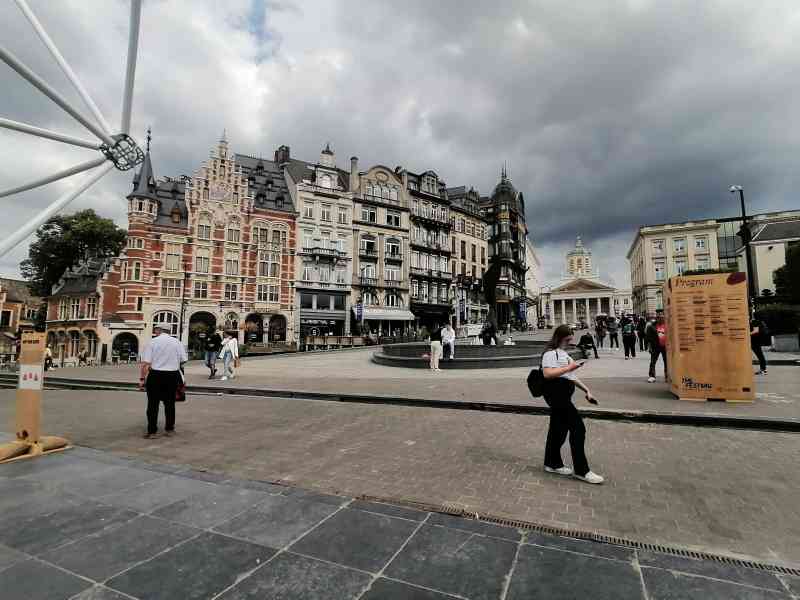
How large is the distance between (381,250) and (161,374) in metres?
41.7

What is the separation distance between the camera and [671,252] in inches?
2864

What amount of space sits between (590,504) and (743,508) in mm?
1324

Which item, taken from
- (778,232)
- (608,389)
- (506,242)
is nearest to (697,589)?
(608,389)

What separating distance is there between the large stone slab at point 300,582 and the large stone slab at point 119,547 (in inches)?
34.7

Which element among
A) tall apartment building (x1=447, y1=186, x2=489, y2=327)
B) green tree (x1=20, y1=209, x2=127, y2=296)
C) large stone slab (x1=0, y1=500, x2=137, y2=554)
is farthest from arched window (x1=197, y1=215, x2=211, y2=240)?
large stone slab (x1=0, y1=500, x2=137, y2=554)

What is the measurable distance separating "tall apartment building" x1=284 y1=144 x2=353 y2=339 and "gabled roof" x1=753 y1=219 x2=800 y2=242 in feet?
193

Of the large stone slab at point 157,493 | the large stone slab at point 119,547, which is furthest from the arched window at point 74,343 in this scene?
the large stone slab at point 119,547

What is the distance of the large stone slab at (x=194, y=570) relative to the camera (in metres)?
2.34

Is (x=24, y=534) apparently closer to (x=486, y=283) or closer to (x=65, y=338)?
(x=486, y=283)

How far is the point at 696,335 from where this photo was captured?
8.44 meters

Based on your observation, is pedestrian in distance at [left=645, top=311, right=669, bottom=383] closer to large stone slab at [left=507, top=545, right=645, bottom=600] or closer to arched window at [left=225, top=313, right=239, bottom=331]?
large stone slab at [left=507, top=545, right=645, bottom=600]

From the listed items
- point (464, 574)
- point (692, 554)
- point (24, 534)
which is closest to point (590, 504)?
point (692, 554)

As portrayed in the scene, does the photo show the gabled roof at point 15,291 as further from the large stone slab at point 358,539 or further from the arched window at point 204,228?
the large stone slab at point 358,539

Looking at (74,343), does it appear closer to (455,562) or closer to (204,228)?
(204,228)
